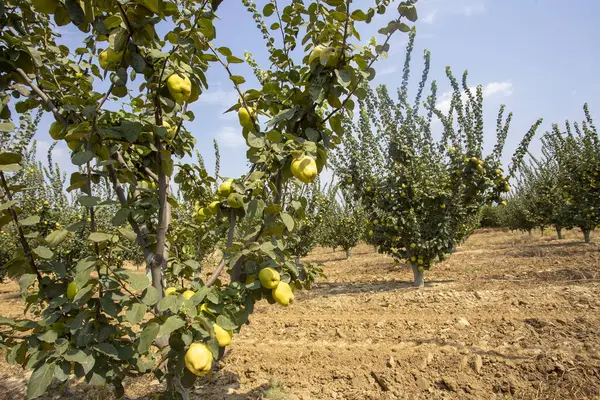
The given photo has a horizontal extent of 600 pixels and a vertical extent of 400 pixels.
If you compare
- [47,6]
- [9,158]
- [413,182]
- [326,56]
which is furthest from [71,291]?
[413,182]

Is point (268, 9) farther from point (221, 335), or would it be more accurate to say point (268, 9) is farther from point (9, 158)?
point (221, 335)

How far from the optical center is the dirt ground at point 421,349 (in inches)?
112

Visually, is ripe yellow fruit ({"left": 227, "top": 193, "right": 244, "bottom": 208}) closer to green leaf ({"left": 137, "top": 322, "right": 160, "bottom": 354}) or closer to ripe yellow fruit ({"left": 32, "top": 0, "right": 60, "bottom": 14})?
green leaf ({"left": 137, "top": 322, "right": 160, "bottom": 354})

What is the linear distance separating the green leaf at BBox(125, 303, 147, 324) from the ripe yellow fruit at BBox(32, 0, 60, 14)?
1.02 m

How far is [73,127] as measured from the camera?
1.31 meters

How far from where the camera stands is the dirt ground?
284 cm

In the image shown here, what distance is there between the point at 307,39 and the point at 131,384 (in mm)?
3300

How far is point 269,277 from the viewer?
1487mm

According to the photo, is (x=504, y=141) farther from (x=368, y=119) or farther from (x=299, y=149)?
(x=299, y=149)

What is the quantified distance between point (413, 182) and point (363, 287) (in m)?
2.49

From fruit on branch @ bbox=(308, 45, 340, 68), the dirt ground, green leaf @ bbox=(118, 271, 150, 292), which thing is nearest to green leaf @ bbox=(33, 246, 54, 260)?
green leaf @ bbox=(118, 271, 150, 292)

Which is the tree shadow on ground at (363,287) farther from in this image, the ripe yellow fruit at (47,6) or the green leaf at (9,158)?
the ripe yellow fruit at (47,6)

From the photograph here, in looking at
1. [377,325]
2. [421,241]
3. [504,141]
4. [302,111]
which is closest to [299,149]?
[302,111]

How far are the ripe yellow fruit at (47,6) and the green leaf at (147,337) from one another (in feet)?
3.61
